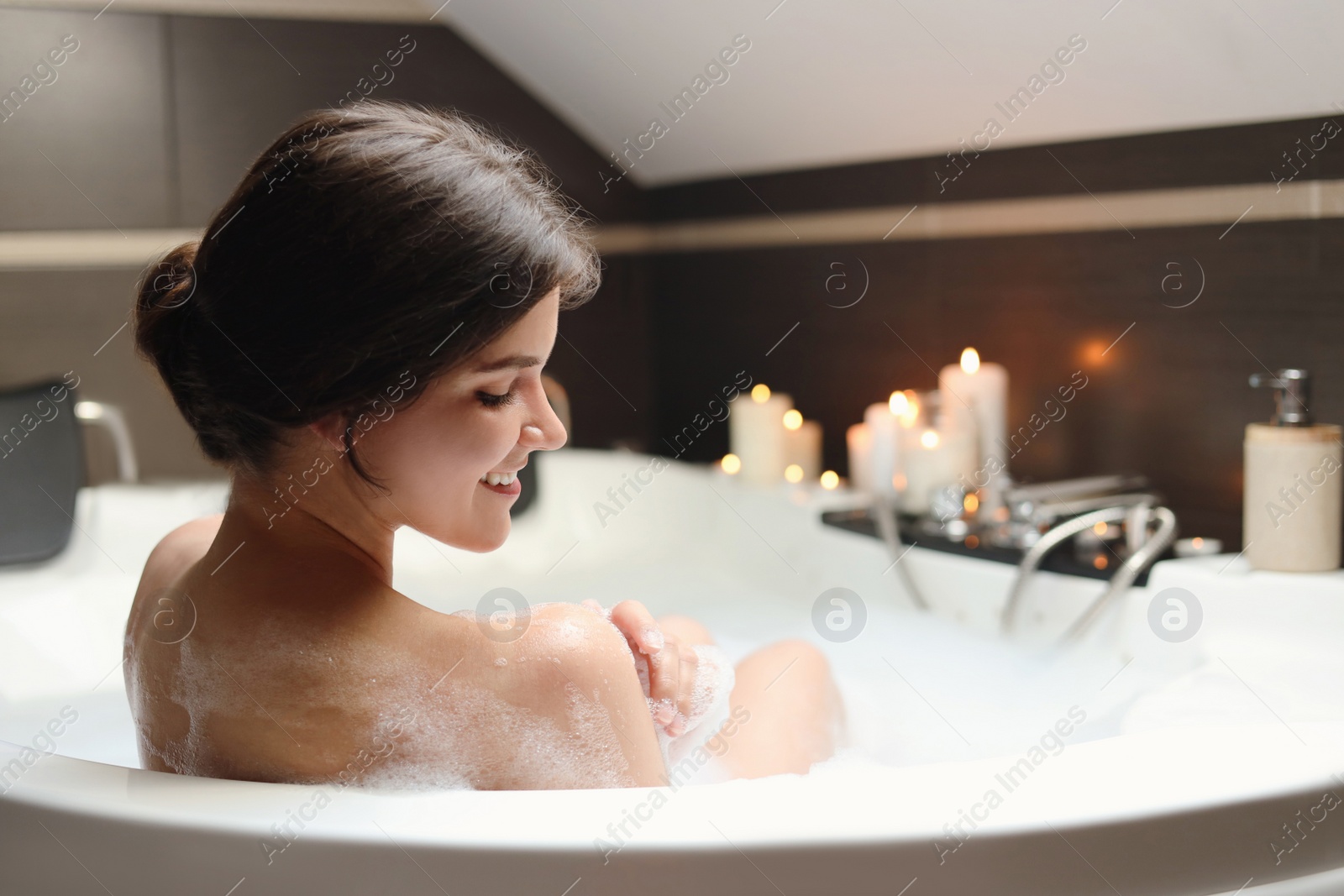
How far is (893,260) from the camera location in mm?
2191

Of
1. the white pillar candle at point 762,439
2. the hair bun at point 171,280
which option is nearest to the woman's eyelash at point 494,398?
the hair bun at point 171,280

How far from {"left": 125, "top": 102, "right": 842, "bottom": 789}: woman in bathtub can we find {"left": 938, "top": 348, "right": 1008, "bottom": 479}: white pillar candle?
3.82 ft

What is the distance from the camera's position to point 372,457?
2.58ft

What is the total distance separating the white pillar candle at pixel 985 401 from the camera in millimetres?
1855

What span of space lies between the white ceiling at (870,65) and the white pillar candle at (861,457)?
545mm

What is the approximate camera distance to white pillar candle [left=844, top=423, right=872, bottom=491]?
1976 mm

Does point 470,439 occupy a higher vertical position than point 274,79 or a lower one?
lower

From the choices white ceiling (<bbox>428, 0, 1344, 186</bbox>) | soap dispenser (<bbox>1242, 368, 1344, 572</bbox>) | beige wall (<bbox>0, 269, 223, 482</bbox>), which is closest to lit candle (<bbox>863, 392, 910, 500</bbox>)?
white ceiling (<bbox>428, 0, 1344, 186</bbox>)

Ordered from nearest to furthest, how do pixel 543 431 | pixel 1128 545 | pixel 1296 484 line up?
1. pixel 543 431
2. pixel 1296 484
3. pixel 1128 545

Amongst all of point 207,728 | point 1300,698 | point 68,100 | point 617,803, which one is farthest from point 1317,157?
point 68,100

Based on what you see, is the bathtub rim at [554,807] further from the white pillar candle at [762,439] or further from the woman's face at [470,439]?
the white pillar candle at [762,439]

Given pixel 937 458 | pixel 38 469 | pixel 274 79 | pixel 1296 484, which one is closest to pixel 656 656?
pixel 1296 484

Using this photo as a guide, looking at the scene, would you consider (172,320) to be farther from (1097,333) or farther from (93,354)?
(93,354)

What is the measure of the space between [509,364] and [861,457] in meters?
1.31
